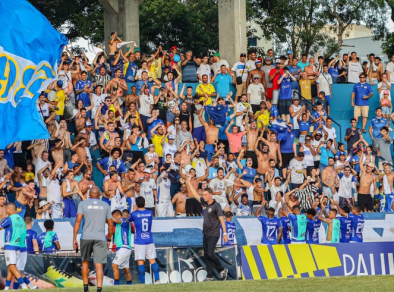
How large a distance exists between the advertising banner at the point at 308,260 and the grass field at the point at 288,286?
1.96 metres

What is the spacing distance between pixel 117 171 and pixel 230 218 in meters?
3.95

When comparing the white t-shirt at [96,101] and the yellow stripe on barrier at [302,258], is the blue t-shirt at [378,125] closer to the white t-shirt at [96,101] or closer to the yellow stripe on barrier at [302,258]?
the white t-shirt at [96,101]

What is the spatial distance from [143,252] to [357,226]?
6335mm

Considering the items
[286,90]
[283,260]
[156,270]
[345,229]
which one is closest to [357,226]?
[345,229]

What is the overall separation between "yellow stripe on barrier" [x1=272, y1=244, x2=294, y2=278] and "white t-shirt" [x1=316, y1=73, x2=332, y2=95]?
10384 mm

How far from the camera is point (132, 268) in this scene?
62.0 feet

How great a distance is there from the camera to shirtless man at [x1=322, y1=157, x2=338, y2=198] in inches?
1000

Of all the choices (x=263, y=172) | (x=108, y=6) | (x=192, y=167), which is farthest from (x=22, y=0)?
(x=108, y=6)

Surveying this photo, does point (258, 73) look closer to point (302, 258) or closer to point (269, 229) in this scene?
point (269, 229)

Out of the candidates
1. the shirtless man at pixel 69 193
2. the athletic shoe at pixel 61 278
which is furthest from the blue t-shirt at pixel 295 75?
the athletic shoe at pixel 61 278

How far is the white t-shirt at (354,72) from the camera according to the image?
30188mm

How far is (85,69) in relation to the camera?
26266 mm

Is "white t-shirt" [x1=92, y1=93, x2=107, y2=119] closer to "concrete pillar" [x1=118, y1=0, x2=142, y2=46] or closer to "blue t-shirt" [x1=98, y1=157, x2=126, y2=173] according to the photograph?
"blue t-shirt" [x1=98, y1=157, x2=126, y2=173]

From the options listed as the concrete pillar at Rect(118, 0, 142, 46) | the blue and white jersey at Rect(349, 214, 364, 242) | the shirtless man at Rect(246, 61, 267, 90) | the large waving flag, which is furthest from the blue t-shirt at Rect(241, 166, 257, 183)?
the concrete pillar at Rect(118, 0, 142, 46)
